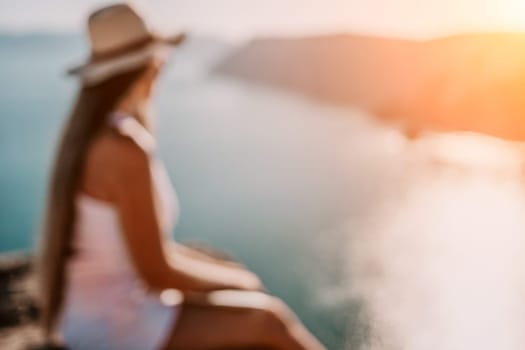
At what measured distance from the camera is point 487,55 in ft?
9.03

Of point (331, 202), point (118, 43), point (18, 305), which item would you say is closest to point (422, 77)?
point (331, 202)

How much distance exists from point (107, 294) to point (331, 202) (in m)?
1.34

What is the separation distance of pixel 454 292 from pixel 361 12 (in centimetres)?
113

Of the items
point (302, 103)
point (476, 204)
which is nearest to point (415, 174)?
point (476, 204)

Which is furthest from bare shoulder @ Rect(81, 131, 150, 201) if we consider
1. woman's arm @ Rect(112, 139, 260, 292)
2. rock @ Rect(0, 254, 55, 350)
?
rock @ Rect(0, 254, 55, 350)

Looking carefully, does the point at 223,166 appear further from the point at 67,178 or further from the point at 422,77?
the point at 67,178

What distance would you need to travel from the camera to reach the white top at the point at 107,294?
4.07 feet

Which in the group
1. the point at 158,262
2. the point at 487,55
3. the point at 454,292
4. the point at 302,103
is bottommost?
the point at 302,103

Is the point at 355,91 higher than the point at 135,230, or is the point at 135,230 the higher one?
the point at 135,230

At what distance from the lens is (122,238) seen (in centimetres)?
123

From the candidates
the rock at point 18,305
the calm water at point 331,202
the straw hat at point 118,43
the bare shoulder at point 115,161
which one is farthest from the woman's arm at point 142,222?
the calm water at point 331,202

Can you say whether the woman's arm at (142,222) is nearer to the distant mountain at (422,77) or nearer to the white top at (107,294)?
the white top at (107,294)

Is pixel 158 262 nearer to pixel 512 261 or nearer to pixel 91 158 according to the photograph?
pixel 91 158

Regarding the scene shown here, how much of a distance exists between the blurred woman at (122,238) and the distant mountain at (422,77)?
160cm
